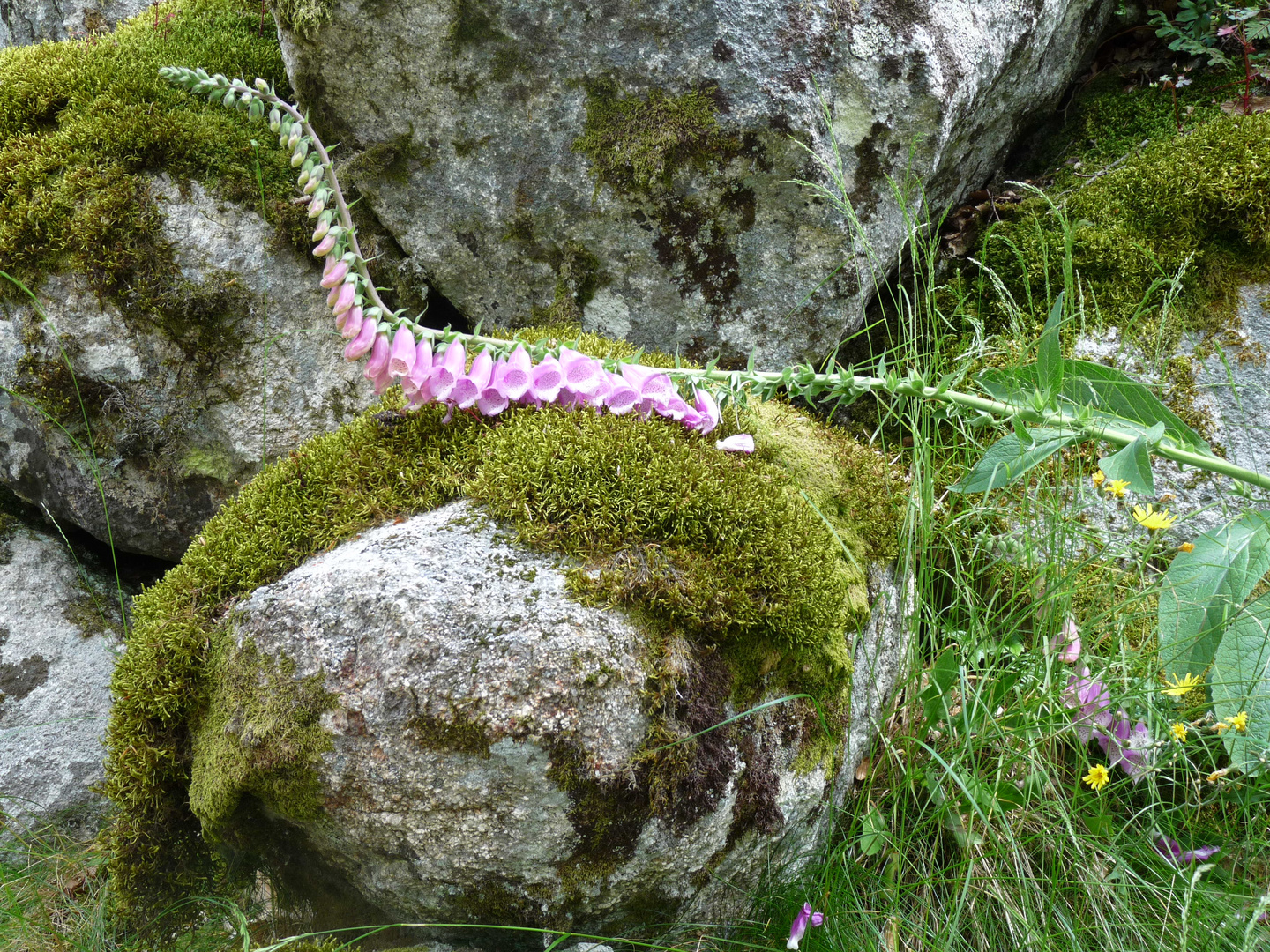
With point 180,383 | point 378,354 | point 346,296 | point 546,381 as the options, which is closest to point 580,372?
point 546,381

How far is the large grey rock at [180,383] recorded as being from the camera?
3.76 m

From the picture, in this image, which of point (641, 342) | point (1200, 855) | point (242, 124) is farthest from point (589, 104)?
point (1200, 855)

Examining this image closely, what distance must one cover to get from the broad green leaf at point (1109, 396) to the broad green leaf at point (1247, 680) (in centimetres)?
53

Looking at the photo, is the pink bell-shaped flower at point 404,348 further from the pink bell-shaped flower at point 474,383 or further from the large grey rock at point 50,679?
the large grey rock at point 50,679

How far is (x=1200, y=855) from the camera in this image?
2.53 m

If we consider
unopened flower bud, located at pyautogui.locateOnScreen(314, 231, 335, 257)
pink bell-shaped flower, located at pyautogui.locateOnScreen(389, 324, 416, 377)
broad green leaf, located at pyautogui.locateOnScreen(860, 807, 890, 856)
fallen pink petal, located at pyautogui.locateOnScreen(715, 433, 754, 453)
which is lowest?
broad green leaf, located at pyautogui.locateOnScreen(860, 807, 890, 856)

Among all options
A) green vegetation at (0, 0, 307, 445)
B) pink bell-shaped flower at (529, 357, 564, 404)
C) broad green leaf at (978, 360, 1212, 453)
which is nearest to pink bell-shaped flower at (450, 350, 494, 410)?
pink bell-shaped flower at (529, 357, 564, 404)

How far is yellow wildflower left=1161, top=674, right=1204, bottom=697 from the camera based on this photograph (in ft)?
7.88

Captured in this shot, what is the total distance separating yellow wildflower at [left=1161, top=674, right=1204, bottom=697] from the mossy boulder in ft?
2.76

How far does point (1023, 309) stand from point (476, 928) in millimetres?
3437

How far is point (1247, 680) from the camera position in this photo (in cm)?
243

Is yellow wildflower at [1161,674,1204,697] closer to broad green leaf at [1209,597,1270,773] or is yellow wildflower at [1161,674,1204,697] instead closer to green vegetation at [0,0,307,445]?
broad green leaf at [1209,597,1270,773]

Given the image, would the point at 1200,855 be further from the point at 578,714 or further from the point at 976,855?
the point at 578,714

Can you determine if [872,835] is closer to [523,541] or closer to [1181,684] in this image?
[1181,684]
